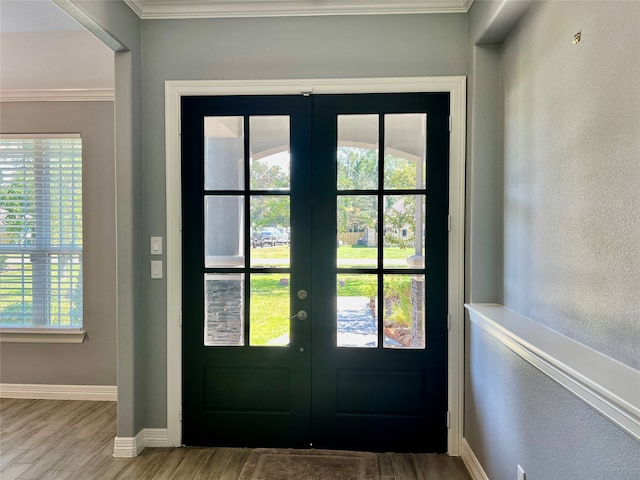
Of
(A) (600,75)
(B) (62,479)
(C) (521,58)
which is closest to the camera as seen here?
(A) (600,75)

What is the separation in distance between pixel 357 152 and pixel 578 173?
124cm

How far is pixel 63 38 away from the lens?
2.87 metres

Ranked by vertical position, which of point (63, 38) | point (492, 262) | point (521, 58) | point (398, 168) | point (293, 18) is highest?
point (63, 38)

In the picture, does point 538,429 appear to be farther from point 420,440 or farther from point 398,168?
point 398,168

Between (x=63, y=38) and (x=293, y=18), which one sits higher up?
(x=63, y=38)

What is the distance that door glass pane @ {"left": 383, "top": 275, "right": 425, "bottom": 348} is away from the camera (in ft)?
7.47

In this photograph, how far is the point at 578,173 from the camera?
1323 mm

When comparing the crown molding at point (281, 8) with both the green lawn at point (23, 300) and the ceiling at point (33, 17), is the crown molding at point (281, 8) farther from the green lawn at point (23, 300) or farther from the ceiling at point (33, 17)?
the green lawn at point (23, 300)

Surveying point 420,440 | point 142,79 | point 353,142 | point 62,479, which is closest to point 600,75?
point 353,142

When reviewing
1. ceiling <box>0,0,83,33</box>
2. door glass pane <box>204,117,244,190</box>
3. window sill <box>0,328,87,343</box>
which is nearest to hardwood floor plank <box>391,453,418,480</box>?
door glass pane <box>204,117,244,190</box>

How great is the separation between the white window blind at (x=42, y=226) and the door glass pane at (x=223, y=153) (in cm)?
134

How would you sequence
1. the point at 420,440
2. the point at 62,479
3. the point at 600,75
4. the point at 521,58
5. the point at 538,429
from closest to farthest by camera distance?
1. the point at 600,75
2. the point at 538,429
3. the point at 521,58
4. the point at 62,479
5. the point at 420,440

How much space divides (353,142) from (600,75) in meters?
1.30

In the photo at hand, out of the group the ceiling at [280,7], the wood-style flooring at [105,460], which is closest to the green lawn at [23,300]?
the wood-style flooring at [105,460]
